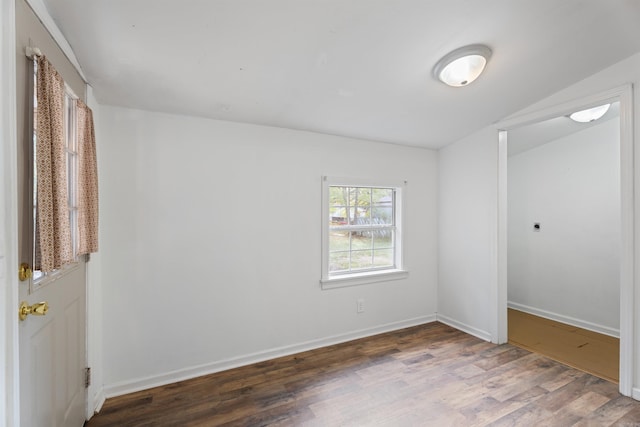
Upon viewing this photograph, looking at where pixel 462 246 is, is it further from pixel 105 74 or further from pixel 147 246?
pixel 105 74

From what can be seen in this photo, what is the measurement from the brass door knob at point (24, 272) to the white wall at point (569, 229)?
15.9 feet

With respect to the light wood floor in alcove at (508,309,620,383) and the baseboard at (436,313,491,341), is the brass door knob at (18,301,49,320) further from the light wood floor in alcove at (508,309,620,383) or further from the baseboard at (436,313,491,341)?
the light wood floor in alcove at (508,309,620,383)

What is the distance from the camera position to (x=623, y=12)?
1688mm

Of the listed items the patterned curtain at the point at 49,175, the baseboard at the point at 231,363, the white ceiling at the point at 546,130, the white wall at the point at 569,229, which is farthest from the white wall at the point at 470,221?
the patterned curtain at the point at 49,175

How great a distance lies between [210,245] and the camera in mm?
2412

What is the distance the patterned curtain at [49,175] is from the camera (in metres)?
1.16

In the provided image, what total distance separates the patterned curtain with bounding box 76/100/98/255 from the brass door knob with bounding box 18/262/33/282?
0.56 metres

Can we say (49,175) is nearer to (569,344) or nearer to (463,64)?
(463,64)

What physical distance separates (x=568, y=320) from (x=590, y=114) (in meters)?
2.42

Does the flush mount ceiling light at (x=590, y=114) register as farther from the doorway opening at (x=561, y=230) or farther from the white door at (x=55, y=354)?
the white door at (x=55, y=354)

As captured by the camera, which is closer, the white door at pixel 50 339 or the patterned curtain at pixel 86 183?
the white door at pixel 50 339

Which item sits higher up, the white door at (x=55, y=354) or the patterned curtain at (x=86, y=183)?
the patterned curtain at (x=86, y=183)

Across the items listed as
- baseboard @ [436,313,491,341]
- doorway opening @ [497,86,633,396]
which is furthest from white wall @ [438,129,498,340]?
doorway opening @ [497,86,633,396]

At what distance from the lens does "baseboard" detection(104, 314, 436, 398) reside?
2.15 meters
